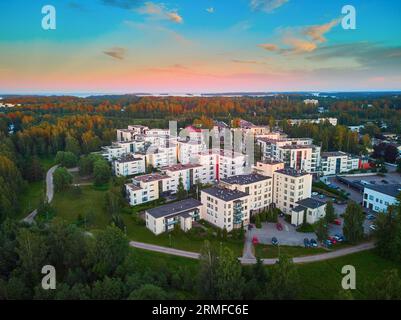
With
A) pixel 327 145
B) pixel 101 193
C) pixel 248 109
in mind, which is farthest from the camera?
pixel 248 109

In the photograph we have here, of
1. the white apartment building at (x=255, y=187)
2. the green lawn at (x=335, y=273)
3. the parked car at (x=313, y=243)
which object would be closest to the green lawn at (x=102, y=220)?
the green lawn at (x=335, y=273)

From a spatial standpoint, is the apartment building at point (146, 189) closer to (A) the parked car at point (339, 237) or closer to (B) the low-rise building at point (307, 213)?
(B) the low-rise building at point (307, 213)

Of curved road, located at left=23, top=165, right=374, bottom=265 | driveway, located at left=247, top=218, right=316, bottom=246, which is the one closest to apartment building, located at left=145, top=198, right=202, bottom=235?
curved road, located at left=23, top=165, right=374, bottom=265

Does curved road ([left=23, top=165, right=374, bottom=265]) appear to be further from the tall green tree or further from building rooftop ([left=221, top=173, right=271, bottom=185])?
building rooftop ([left=221, top=173, right=271, bottom=185])

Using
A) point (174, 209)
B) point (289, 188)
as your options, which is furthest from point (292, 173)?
point (174, 209)
